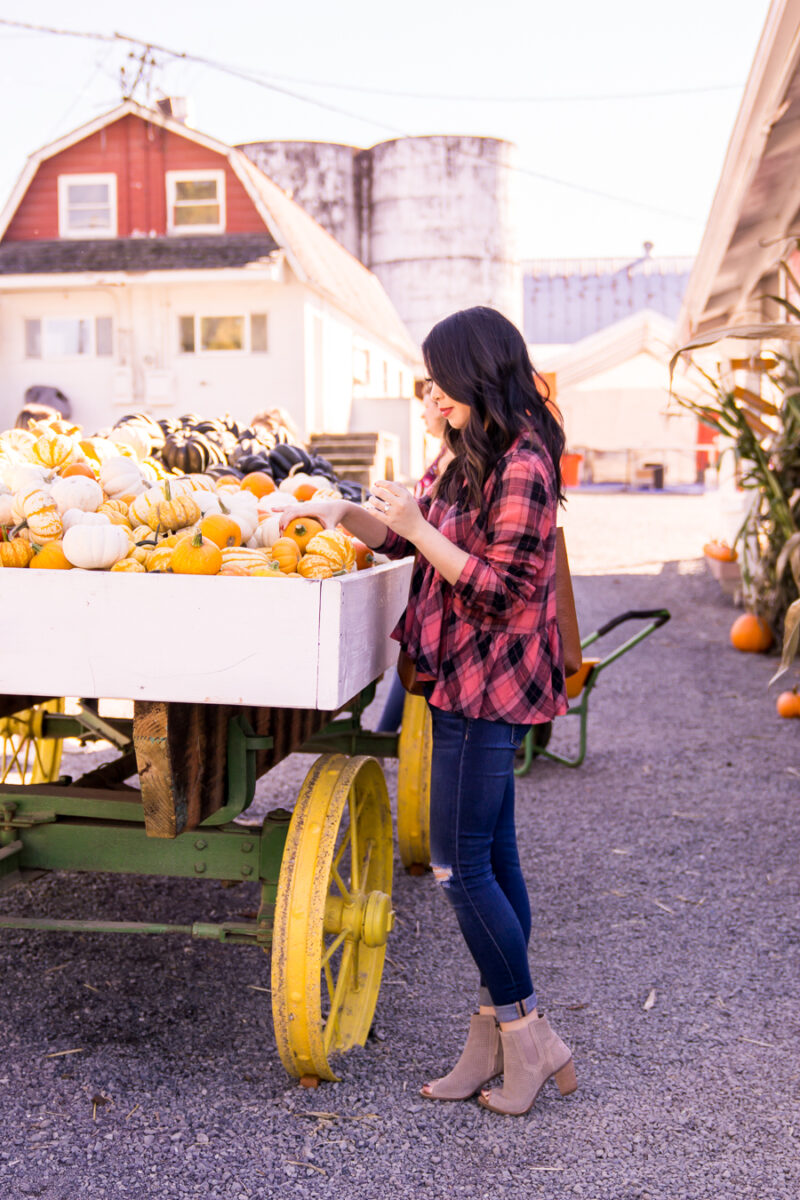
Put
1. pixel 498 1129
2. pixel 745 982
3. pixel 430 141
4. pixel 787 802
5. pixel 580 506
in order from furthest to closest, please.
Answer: pixel 430 141 < pixel 580 506 < pixel 787 802 < pixel 745 982 < pixel 498 1129

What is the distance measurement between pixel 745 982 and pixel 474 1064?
1018 millimetres

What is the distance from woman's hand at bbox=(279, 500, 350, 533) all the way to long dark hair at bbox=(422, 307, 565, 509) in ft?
1.45

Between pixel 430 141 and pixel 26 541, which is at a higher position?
pixel 430 141

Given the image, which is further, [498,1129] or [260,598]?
[498,1129]

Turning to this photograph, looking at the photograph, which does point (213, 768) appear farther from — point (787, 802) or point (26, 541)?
point (787, 802)

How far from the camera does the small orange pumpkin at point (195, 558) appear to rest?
2.42 meters

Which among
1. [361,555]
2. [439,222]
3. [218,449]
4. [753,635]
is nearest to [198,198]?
[439,222]

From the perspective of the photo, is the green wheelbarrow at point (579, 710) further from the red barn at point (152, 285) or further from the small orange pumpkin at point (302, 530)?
the red barn at point (152, 285)

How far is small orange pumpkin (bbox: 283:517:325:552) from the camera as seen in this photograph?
273 cm

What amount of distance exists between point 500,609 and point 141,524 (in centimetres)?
101

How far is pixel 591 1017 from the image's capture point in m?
3.06

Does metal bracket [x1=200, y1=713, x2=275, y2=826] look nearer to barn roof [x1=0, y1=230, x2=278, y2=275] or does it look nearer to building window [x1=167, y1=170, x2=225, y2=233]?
barn roof [x1=0, y1=230, x2=278, y2=275]

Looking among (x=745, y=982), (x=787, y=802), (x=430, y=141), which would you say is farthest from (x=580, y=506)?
(x=745, y=982)

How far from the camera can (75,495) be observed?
2.83m
